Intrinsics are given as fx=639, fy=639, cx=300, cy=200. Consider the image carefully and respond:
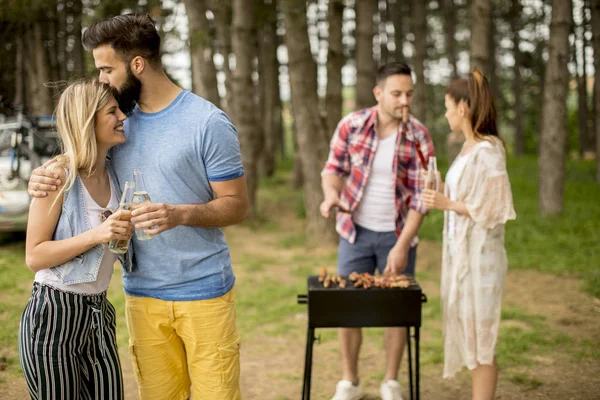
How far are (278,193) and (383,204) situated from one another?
11.6 m

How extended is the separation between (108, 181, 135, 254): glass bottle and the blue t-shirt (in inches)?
Answer: 7.3

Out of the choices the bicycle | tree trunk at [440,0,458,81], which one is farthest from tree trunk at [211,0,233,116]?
tree trunk at [440,0,458,81]

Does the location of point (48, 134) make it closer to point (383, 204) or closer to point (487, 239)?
point (383, 204)

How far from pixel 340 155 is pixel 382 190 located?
Answer: 0.42 metres

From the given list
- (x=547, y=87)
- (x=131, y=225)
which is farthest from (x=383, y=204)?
(x=547, y=87)

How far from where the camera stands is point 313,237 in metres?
10.3

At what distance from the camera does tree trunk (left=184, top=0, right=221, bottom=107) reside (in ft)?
34.1

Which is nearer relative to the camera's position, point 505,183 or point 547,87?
point 505,183

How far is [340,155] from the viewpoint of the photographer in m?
4.67

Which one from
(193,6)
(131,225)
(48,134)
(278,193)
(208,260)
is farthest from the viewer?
(278,193)

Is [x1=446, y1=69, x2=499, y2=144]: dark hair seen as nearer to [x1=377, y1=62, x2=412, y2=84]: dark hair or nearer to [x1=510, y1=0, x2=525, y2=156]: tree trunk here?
[x1=377, y1=62, x2=412, y2=84]: dark hair

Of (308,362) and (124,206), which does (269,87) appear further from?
(124,206)

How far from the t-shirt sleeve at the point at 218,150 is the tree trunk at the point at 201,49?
7850 millimetres

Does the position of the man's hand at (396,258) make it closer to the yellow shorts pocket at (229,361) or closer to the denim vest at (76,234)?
the yellow shorts pocket at (229,361)
